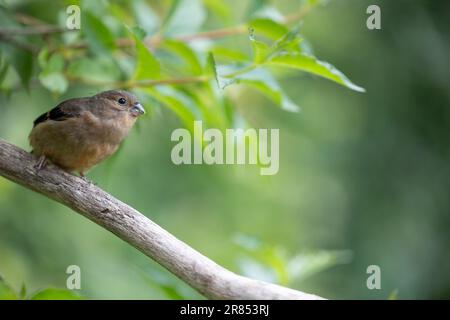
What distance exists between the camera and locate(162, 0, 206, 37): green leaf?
4.14 m

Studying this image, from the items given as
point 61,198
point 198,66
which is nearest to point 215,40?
point 198,66

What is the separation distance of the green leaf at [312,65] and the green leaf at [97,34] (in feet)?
3.29

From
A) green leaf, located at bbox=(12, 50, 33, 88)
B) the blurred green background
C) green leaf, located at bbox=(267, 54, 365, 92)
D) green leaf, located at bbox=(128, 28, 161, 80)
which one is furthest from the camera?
the blurred green background

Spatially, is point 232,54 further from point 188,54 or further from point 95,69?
point 95,69

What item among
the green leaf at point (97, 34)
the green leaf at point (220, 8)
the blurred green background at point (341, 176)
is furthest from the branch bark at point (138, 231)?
the blurred green background at point (341, 176)

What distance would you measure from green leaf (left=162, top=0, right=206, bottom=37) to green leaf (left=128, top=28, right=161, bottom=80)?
53cm

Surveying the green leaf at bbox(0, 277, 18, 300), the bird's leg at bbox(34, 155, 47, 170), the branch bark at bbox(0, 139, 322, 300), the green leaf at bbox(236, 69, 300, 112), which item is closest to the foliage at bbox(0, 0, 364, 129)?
the green leaf at bbox(236, 69, 300, 112)

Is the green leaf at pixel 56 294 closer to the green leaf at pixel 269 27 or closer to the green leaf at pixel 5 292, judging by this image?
the green leaf at pixel 5 292

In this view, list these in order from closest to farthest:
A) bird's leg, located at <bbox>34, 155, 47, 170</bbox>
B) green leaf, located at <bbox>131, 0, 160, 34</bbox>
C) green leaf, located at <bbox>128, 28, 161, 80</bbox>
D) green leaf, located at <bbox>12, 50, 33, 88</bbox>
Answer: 1. bird's leg, located at <bbox>34, 155, 47, 170</bbox>
2. green leaf, located at <bbox>128, 28, 161, 80</bbox>
3. green leaf, located at <bbox>12, 50, 33, 88</bbox>
4. green leaf, located at <bbox>131, 0, 160, 34</bbox>

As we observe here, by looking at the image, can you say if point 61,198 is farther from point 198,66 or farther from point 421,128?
point 421,128

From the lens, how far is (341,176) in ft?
23.9

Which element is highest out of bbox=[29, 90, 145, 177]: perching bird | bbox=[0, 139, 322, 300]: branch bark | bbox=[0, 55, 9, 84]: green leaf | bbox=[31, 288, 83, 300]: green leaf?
bbox=[0, 55, 9, 84]: green leaf

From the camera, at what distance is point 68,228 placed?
5.45 metres

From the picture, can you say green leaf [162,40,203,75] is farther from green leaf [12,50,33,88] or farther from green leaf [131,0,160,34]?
green leaf [12,50,33,88]
